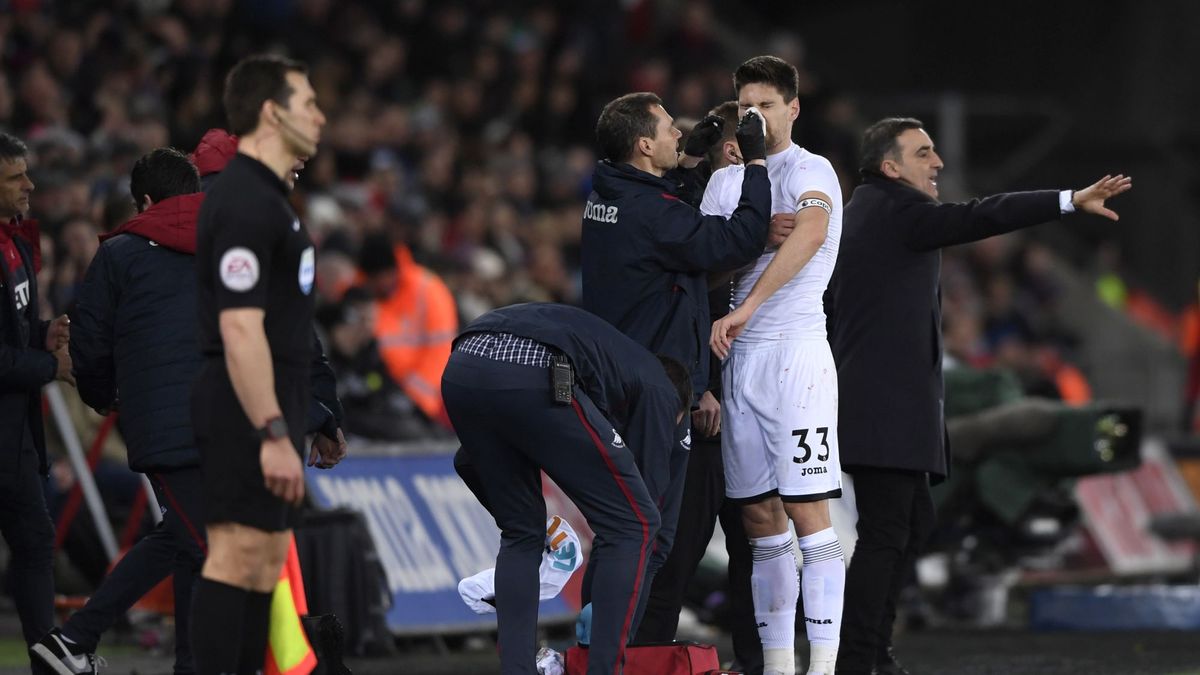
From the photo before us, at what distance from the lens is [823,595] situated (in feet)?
23.4

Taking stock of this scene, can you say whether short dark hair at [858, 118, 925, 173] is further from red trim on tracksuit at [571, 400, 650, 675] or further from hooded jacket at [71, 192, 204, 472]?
hooded jacket at [71, 192, 204, 472]

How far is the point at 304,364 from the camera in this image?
5.53m

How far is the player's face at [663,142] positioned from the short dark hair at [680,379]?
2.39 ft

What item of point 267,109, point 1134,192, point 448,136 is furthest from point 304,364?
point 1134,192

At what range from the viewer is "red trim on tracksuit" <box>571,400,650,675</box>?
20.9 feet

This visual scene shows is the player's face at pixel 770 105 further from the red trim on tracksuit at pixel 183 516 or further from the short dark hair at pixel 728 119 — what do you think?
the red trim on tracksuit at pixel 183 516

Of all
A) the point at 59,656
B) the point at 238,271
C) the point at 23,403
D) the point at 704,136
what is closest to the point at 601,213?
the point at 704,136

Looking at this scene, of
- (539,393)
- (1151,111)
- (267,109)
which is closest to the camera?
(267,109)

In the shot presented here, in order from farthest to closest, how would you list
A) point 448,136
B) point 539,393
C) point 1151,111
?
point 1151,111 → point 448,136 → point 539,393

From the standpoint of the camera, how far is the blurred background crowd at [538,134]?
12.2 m

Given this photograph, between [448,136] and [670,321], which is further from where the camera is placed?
[448,136]

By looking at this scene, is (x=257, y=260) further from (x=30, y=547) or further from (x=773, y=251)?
(x=30, y=547)

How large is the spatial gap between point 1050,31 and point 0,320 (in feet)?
69.1

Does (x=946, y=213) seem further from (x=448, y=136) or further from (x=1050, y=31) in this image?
(x=1050, y=31)
